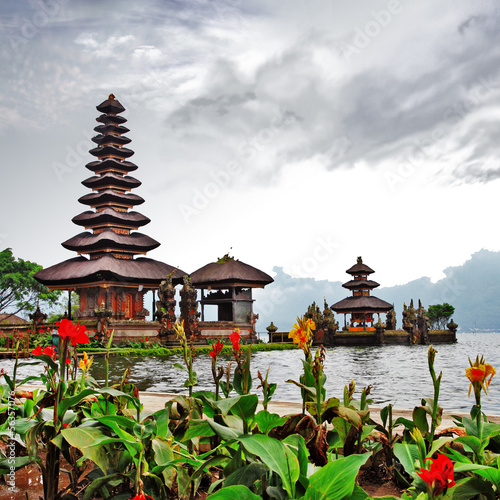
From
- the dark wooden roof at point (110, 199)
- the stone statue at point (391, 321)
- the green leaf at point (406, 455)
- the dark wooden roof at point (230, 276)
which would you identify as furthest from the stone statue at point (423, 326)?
the green leaf at point (406, 455)

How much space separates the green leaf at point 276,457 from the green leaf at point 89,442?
0.66 metres

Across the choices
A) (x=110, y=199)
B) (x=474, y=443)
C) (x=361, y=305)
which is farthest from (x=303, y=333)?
(x=361, y=305)

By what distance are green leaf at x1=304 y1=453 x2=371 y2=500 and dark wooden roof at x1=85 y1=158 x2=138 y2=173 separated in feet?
127

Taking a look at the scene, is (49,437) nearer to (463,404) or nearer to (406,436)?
(406,436)

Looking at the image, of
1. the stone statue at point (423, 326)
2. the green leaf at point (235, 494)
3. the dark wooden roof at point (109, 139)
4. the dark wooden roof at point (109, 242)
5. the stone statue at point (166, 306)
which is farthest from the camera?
the stone statue at point (423, 326)

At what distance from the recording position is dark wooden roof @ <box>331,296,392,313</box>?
153 ft

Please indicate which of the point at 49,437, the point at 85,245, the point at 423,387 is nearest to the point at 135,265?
the point at 85,245

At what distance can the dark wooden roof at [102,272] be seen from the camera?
107 ft

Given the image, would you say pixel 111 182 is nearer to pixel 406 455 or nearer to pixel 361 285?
pixel 361 285

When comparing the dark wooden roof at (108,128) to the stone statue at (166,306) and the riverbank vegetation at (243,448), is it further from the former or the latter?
the riverbank vegetation at (243,448)

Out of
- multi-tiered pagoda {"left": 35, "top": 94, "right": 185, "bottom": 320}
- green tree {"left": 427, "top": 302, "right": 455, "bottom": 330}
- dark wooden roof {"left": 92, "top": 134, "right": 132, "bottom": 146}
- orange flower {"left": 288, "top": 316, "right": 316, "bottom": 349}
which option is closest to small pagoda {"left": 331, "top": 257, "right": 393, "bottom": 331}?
multi-tiered pagoda {"left": 35, "top": 94, "right": 185, "bottom": 320}

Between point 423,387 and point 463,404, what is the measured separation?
305 centimetres

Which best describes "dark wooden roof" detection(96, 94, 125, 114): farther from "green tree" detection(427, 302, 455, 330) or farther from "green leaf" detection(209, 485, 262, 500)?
"green tree" detection(427, 302, 455, 330)

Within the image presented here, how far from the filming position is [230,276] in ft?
119
